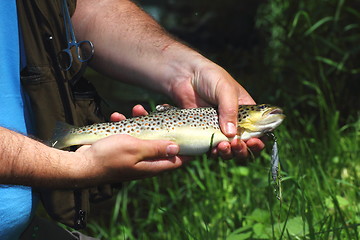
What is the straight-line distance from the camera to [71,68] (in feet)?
7.73

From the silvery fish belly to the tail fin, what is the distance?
0.09 ft

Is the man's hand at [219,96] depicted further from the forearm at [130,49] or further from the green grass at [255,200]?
the green grass at [255,200]

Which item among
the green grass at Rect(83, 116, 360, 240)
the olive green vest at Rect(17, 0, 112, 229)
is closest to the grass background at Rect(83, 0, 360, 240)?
the green grass at Rect(83, 116, 360, 240)

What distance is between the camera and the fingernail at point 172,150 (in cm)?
228

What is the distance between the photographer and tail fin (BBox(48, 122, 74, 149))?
2.26 metres

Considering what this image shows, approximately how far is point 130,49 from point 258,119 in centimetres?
74

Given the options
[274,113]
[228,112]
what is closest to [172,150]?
[228,112]

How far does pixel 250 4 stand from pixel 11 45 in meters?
7.94

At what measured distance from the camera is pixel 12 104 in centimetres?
225

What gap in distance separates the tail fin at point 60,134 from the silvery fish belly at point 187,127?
29mm

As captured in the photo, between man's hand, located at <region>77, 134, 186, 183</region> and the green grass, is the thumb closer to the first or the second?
man's hand, located at <region>77, 134, 186, 183</region>

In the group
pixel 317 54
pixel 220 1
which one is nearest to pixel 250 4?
pixel 220 1

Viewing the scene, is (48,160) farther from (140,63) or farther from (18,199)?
(140,63)

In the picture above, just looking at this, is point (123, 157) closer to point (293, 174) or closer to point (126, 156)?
point (126, 156)
